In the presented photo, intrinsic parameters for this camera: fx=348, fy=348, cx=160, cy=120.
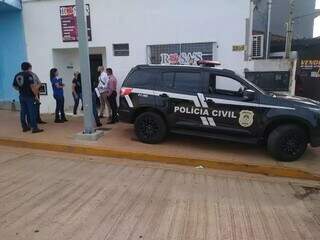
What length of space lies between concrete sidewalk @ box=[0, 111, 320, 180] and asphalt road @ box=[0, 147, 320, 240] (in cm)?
22

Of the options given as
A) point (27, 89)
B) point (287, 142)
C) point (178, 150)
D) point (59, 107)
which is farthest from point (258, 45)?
point (27, 89)

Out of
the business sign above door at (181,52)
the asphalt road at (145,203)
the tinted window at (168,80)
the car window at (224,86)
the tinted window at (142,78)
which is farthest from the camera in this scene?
the business sign above door at (181,52)

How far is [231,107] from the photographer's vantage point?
7105 millimetres

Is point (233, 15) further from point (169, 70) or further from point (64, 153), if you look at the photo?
point (64, 153)

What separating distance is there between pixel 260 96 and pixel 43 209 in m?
4.55

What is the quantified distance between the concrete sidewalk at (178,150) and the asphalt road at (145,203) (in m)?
0.22

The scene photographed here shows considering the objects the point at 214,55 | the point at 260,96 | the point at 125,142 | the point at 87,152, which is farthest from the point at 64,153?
the point at 214,55

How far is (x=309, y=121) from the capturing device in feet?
22.0

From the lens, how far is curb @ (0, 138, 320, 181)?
649 centimetres

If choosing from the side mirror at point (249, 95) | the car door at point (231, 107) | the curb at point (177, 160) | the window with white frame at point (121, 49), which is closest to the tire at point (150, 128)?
the curb at point (177, 160)

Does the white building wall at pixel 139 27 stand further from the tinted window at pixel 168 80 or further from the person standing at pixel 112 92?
the tinted window at pixel 168 80

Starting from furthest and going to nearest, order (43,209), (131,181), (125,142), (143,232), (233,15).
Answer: (233,15), (125,142), (131,181), (43,209), (143,232)

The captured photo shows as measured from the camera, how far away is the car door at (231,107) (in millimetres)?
6992

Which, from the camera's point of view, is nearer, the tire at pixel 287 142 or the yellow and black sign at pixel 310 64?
the tire at pixel 287 142
